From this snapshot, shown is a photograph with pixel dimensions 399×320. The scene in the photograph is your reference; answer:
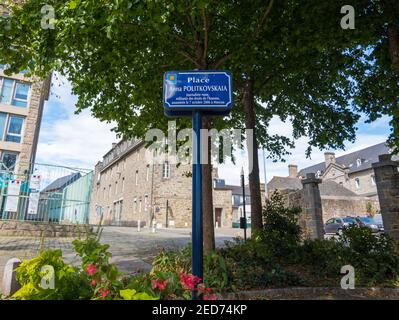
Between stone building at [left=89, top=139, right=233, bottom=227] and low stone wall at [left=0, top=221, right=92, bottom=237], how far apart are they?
1086 centimetres

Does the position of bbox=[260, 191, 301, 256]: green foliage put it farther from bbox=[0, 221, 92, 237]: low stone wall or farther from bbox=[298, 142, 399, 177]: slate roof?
bbox=[298, 142, 399, 177]: slate roof

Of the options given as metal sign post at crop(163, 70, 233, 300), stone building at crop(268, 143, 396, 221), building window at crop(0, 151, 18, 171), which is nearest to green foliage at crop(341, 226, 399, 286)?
metal sign post at crop(163, 70, 233, 300)

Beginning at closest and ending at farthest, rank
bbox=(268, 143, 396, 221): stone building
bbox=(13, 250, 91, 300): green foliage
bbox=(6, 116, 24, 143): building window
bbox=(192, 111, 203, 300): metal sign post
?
bbox=(13, 250, 91, 300): green foliage → bbox=(192, 111, 203, 300): metal sign post → bbox=(6, 116, 24, 143): building window → bbox=(268, 143, 396, 221): stone building

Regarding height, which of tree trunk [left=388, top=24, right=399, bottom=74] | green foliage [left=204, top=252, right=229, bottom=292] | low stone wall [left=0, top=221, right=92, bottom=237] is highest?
tree trunk [left=388, top=24, right=399, bottom=74]

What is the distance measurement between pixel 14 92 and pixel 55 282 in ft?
71.8

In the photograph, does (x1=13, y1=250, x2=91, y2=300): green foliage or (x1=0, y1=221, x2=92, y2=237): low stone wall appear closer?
(x1=13, y1=250, x2=91, y2=300): green foliage

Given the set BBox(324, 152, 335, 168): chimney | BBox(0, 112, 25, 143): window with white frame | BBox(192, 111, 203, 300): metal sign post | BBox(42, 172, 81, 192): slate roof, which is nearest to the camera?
BBox(192, 111, 203, 300): metal sign post

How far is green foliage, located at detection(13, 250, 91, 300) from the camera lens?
2.39 metres

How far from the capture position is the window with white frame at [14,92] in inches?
774

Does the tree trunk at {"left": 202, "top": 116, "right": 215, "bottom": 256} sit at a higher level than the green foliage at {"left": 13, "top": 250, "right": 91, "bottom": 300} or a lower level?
higher

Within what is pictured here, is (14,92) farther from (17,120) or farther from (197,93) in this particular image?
(197,93)

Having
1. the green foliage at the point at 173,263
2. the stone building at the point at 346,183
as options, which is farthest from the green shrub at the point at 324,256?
the stone building at the point at 346,183

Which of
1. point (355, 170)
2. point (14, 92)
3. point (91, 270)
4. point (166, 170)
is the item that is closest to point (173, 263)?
point (91, 270)

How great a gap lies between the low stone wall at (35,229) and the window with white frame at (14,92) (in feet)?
39.0
